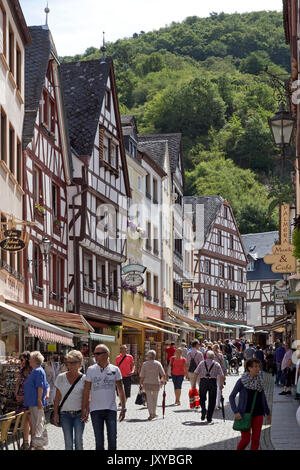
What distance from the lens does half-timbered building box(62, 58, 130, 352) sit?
A: 3166 cm

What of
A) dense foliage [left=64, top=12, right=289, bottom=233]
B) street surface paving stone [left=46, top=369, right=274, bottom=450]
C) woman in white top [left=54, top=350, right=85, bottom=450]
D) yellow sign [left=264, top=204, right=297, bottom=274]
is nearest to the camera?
woman in white top [left=54, top=350, right=85, bottom=450]

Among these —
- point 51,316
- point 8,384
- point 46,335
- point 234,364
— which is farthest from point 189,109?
point 8,384

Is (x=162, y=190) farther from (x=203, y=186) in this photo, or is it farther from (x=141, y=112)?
(x=141, y=112)

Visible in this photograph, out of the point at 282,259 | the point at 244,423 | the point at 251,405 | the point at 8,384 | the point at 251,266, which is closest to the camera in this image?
the point at 244,423

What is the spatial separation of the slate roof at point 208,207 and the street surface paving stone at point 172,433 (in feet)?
160

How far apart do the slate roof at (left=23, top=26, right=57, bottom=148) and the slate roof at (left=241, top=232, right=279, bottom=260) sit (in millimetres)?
58199

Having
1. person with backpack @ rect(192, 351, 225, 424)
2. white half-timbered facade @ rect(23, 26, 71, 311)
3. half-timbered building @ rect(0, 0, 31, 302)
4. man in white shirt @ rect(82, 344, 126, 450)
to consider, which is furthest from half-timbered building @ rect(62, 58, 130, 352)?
man in white shirt @ rect(82, 344, 126, 450)

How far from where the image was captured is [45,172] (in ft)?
91.6

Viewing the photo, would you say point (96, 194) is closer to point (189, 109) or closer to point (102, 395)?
point (102, 395)

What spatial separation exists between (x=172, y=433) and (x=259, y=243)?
72.4 meters

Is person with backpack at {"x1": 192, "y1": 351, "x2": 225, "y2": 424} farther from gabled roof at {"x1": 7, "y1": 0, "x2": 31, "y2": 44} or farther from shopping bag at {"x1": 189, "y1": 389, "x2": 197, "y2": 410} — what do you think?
gabled roof at {"x1": 7, "y1": 0, "x2": 31, "y2": 44}

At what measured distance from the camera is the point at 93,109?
34125 millimetres

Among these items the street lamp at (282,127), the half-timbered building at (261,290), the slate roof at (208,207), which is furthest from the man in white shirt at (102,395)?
the half-timbered building at (261,290)

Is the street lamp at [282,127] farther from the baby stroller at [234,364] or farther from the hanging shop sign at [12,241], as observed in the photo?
the baby stroller at [234,364]
